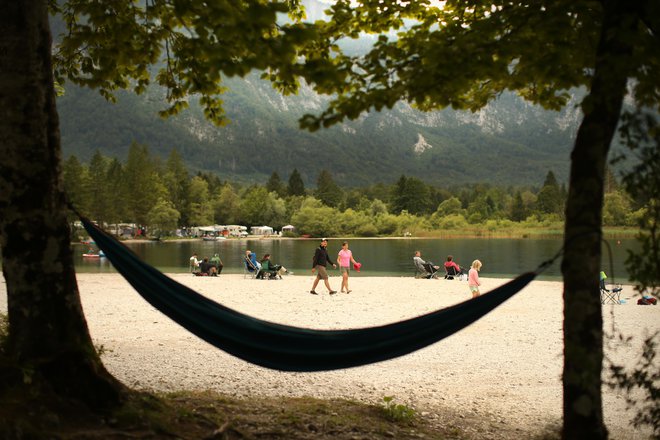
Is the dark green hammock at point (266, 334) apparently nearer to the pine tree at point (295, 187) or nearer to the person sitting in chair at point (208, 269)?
the person sitting in chair at point (208, 269)

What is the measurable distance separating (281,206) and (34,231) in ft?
368

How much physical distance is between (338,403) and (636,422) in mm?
2453

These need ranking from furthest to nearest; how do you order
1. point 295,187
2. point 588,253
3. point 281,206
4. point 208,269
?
1. point 295,187
2. point 281,206
3. point 208,269
4. point 588,253

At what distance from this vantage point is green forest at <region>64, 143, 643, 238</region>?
76.6 m

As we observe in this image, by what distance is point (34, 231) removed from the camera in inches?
128

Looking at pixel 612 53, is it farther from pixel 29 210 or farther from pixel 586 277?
pixel 29 210

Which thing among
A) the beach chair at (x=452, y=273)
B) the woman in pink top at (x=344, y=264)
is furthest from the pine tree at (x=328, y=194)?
the woman in pink top at (x=344, y=264)

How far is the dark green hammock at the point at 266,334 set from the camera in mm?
3547

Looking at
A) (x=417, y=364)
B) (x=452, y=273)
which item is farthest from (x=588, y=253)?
(x=452, y=273)

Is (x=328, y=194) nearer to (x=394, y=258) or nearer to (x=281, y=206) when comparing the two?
(x=281, y=206)

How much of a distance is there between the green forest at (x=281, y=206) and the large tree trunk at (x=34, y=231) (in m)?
68.6

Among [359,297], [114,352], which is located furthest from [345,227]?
[114,352]

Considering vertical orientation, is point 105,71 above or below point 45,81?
above

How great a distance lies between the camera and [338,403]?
480 centimetres
